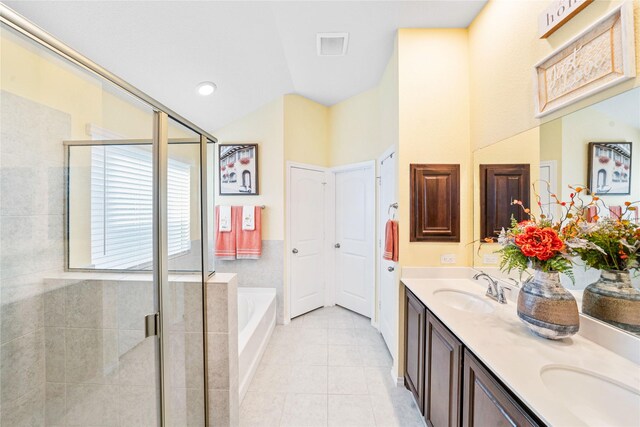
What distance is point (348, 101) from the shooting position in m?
3.09

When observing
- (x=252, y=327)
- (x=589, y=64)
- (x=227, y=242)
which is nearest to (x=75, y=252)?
(x=252, y=327)

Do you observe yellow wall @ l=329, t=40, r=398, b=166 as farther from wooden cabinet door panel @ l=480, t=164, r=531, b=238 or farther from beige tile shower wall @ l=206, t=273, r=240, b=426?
beige tile shower wall @ l=206, t=273, r=240, b=426

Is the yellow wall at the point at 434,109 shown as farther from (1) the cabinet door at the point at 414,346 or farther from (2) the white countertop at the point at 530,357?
(2) the white countertop at the point at 530,357

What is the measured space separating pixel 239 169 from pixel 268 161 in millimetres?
381

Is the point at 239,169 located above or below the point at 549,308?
above

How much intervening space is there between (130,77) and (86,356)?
6.49 ft

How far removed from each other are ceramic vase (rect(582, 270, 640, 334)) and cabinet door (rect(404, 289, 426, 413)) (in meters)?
0.75

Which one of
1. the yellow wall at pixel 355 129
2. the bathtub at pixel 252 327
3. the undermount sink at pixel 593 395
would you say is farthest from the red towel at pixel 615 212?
the bathtub at pixel 252 327

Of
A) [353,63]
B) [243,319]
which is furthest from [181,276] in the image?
[353,63]

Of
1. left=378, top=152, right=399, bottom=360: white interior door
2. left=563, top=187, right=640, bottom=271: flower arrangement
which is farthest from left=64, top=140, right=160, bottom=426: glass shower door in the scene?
left=563, top=187, right=640, bottom=271: flower arrangement

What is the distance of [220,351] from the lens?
139 centimetres

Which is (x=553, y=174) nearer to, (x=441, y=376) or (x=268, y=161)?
(x=441, y=376)

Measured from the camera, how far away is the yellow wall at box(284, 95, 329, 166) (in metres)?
2.93

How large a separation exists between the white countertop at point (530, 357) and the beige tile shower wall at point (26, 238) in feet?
7.08
